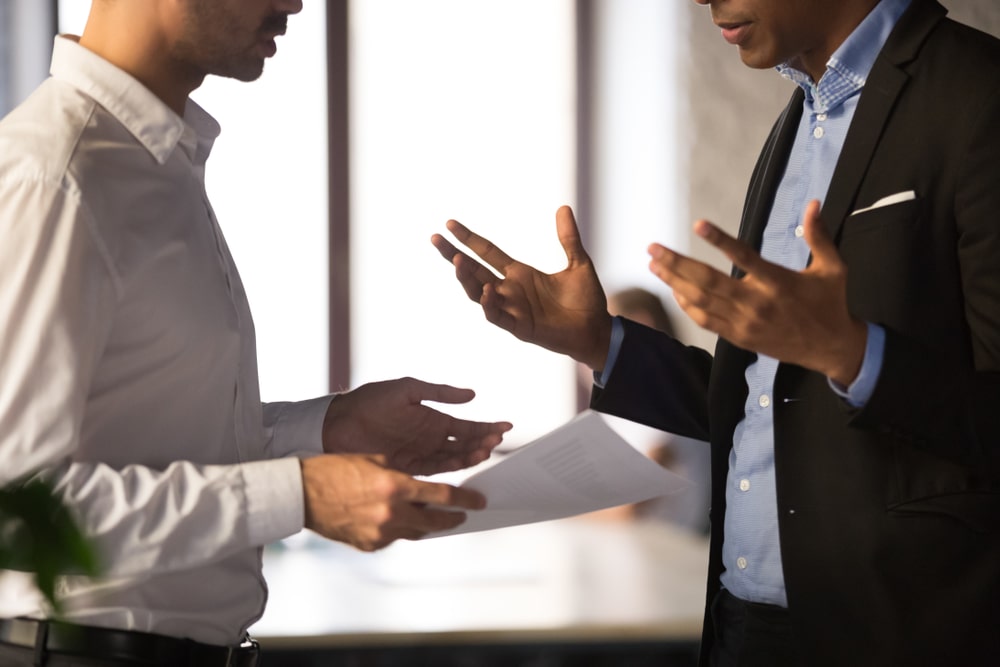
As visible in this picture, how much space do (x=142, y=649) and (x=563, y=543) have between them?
238 cm

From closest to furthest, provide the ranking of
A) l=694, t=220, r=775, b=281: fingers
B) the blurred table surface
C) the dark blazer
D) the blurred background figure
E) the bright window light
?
l=694, t=220, r=775, b=281: fingers, the dark blazer, the blurred table surface, the blurred background figure, the bright window light

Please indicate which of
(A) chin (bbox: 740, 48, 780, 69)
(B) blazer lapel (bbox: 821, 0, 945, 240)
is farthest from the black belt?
(A) chin (bbox: 740, 48, 780, 69)

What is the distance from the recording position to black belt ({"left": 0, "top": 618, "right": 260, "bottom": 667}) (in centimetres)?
115

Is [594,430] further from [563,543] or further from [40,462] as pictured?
[563,543]

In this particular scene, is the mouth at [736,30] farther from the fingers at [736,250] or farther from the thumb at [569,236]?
the fingers at [736,250]

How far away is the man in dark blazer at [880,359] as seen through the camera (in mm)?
1104

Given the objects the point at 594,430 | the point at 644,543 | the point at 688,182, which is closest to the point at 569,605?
the point at 644,543

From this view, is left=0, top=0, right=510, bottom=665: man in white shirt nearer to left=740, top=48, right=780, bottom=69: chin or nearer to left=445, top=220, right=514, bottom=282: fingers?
left=445, top=220, right=514, bottom=282: fingers

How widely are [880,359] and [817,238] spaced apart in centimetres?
16

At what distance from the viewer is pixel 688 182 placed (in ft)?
15.7

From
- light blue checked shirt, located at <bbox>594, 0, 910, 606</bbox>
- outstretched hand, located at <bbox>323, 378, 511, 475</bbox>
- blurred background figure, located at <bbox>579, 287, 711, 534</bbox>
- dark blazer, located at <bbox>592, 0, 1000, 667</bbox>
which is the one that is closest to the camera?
dark blazer, located at <bbox>592, 0, 1000, 667</bbox>

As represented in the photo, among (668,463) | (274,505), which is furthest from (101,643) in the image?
(668,463)

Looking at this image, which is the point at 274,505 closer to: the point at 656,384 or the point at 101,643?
the point at 101,643

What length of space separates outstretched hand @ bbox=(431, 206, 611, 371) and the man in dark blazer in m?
0.21
